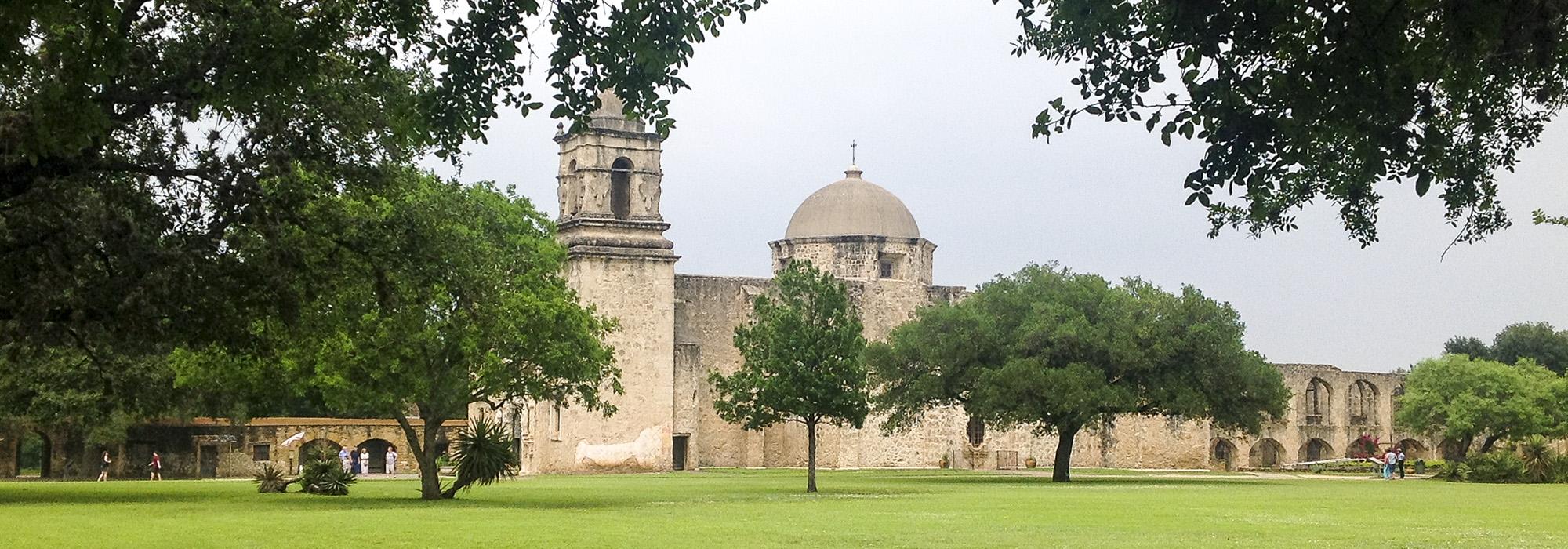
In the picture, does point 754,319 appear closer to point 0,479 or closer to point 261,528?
point 0,479

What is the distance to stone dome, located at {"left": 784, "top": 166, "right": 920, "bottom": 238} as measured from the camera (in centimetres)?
5425

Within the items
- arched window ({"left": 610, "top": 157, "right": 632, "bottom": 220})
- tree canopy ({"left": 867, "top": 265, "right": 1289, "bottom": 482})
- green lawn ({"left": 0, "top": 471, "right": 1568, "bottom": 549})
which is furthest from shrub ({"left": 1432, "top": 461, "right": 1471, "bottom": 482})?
arched window ({"left": 610, "top": 157, "right": 632, "bottom": 220})

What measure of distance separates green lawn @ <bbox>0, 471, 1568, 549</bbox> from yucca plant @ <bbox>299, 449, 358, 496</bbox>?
514mm

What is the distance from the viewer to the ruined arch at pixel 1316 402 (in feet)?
190

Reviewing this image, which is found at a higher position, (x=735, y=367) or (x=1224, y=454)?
(x=735, y=367)

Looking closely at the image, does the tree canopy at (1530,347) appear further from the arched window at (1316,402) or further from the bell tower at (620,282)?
the bell tower at (620,282)

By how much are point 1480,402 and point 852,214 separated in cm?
1910

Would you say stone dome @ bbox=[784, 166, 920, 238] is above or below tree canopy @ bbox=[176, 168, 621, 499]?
above

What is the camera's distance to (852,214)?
54438 millimetres

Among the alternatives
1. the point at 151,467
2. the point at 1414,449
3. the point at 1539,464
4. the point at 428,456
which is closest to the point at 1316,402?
the point at 1414,449

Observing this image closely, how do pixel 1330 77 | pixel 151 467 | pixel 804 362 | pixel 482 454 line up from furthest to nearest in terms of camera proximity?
pixel 151 467 < pixel 804 362 < pixel 482 454 < pixel 1330 77

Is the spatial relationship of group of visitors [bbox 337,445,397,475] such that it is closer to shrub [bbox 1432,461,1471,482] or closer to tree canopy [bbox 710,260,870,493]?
tree canopy [bbox 710,260,870,493]

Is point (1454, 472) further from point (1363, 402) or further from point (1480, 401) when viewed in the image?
point (1363, 402)

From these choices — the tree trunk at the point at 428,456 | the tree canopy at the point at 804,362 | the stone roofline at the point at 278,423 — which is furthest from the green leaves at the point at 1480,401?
the tree trunk at the point at 428,456
